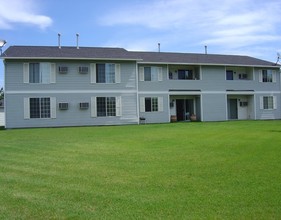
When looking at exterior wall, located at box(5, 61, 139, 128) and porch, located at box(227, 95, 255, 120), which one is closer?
exterior wall, located at box(5, 61, 139, 128)

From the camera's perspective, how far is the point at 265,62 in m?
34.6

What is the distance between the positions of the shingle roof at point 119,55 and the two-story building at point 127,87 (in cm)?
7

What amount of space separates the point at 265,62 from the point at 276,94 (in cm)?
328

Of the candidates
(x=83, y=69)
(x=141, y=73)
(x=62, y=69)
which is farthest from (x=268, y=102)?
(x=62, y=69)

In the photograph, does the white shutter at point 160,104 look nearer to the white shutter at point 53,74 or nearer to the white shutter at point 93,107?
the white shutter at point 93,107

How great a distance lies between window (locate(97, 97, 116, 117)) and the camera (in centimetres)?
2698

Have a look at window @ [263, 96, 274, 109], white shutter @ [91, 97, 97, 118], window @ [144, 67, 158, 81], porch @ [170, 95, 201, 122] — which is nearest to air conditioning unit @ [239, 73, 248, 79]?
window @ [263, 96, 274, 109]

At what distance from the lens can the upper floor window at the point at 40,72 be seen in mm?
25703

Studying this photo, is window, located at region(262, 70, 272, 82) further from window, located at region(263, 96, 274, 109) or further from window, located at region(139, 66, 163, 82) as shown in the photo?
window, located at region(139, 66, 163, 82)

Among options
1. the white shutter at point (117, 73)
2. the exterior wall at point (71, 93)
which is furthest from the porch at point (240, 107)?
the white shutter at point (117, 73)

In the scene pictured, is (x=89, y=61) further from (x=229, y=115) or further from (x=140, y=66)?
(x=229, y=115)

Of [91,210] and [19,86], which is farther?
[19,86]

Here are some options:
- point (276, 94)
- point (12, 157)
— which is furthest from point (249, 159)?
point (276, 94)

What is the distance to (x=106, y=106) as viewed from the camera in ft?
89.3
